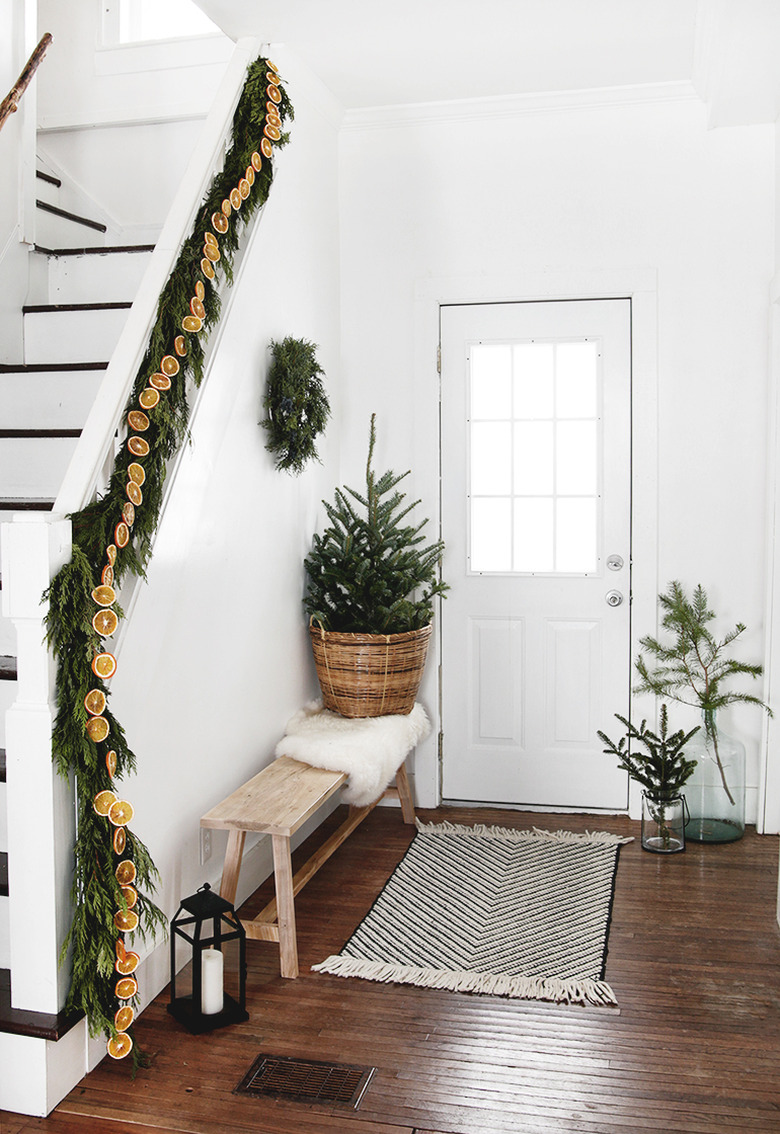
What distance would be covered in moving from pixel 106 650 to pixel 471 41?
100 inches

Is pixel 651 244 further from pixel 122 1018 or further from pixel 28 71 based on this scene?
pixel 122 1018

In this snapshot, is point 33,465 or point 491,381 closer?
point 33,465

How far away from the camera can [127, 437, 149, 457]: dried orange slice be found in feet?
7.83

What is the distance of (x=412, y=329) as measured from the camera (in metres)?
4.27

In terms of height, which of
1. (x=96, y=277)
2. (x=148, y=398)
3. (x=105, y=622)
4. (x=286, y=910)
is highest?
Result: (x=96, y=277)

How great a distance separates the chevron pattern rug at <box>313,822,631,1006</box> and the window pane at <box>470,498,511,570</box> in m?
1.09

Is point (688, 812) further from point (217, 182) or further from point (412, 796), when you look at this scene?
point (217, 182)

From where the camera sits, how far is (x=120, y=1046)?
2.25m

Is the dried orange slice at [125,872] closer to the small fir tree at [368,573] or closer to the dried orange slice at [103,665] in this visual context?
the dried orange slice at [103,665]

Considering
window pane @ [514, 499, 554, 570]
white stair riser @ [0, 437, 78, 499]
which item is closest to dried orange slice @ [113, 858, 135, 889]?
white stair riser @ [0, 437, 78, 499]

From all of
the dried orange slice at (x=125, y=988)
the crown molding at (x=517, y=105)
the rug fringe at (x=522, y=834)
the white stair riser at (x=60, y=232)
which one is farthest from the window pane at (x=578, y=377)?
the dried orange slice at (x=125, y=988)

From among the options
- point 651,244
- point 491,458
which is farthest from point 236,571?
point 651,244

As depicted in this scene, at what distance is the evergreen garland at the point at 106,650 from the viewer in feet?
7.07

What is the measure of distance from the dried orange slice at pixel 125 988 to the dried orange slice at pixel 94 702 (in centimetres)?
60
